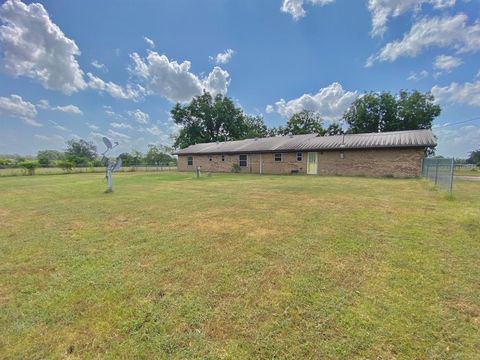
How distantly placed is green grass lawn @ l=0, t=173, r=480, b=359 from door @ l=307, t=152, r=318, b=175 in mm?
13108

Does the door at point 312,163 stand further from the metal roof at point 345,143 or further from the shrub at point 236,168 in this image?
the shrub at point 236,168

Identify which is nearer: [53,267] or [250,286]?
[250,286]

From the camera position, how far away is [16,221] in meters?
5.37

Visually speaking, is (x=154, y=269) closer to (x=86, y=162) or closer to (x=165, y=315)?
(x=165, y=315)

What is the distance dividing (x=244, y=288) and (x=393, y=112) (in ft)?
116

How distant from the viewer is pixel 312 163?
1814cm

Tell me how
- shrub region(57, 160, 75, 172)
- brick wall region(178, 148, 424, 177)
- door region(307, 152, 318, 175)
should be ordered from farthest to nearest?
shrub region(57, 160, 75, 172) → door region(307, 152, 318, 175) → brick wall region(178, 148, 424, 177)

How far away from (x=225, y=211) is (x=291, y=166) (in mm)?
14045

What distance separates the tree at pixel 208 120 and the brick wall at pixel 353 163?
60.4ft

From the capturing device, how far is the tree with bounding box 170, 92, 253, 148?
38.5 m

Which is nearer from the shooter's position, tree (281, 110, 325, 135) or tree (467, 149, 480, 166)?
tree (281, 110, 325, 135)

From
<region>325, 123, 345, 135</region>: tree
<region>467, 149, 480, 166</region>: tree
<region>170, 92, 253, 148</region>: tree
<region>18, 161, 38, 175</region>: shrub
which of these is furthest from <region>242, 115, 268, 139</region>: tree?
<region>467, 149, 480, 166</region>: tree

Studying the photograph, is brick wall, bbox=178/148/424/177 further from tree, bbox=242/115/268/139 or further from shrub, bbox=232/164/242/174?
tree, bbox=242/115/268/139

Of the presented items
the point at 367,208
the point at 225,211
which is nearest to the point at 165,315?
the point at 225,211
